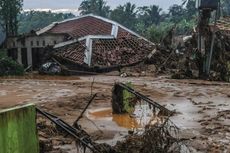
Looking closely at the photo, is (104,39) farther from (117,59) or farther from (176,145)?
(176,145)

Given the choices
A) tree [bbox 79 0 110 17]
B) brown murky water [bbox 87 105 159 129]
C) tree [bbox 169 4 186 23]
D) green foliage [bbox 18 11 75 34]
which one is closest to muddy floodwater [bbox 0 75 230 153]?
brown murky water [bbox 87 105 159 129]

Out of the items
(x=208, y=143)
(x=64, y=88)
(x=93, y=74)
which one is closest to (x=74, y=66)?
(x=93, y=74)

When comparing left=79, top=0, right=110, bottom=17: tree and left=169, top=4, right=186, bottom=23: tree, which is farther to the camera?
left=169, top=4, right=186, bottom=23: tree

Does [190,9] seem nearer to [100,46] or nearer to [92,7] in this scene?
[92,7]

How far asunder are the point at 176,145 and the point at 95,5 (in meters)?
49.1

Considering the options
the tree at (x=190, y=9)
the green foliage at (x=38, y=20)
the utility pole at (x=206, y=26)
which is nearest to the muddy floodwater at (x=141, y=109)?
the utility pole at (x=206, y=26)

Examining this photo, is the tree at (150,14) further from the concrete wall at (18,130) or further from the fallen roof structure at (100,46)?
the concrete wall at (18,130)

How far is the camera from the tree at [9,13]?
29.8m

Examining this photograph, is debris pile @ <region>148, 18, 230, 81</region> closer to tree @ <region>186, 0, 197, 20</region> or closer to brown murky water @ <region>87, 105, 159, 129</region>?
brown murky water @ <region>87, 105, 159, 129</region>

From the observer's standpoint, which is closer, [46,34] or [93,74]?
[93,74]

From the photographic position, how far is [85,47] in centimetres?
2555

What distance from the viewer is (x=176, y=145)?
8.00m

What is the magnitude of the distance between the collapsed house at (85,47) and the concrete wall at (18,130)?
18570 millimetres

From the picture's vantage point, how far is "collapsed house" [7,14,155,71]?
25.1 m
